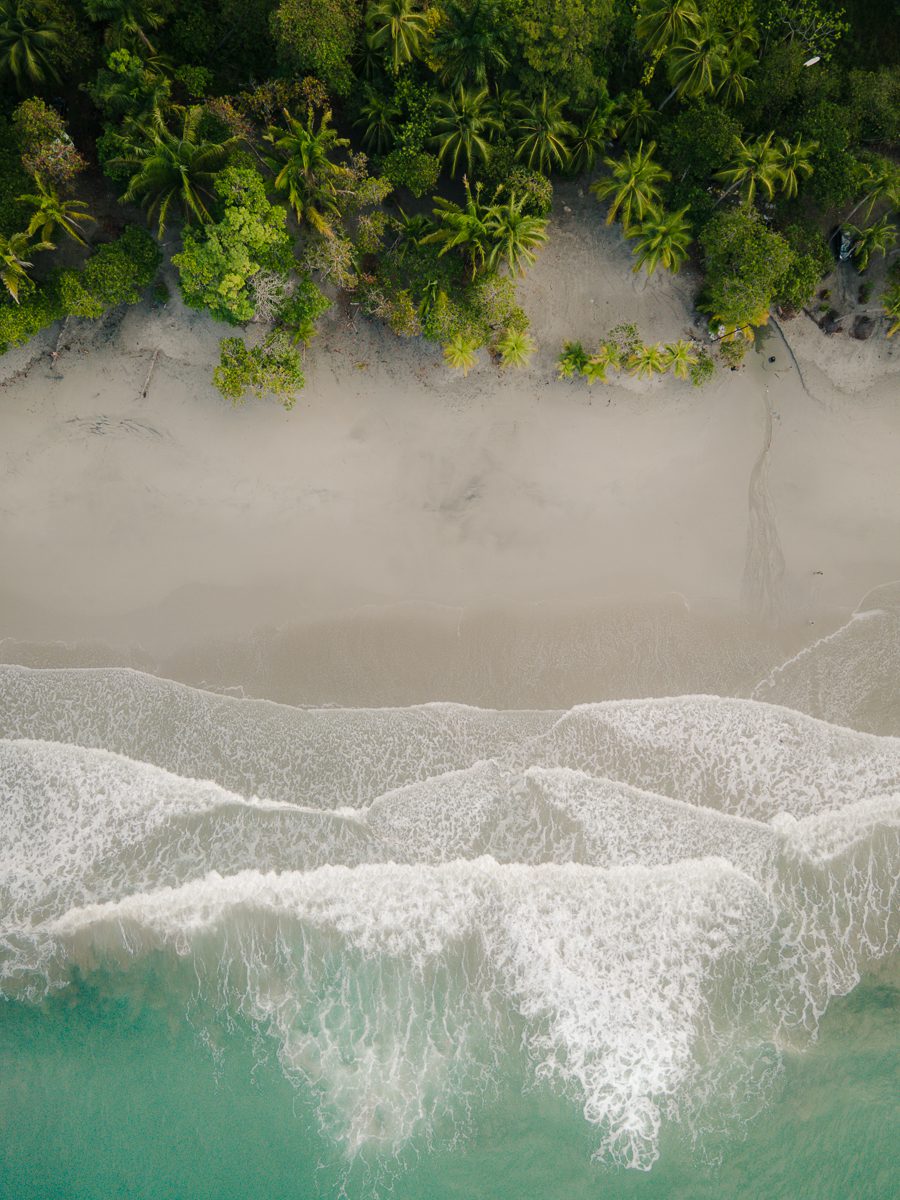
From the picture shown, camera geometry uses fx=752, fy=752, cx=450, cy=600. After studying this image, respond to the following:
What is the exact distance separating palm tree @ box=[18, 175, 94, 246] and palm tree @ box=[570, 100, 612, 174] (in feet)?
33.0

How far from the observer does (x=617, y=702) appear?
1683 cm

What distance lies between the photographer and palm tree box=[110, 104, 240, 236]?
47.0ft

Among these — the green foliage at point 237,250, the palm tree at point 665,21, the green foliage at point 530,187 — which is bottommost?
the green foliage at point 237,250

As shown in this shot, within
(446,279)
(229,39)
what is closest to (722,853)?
(446,279)

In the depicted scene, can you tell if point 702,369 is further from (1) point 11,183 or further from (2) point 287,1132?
(2) point 287,1132

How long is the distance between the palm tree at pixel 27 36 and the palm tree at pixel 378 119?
6.26 metres

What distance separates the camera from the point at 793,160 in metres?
15.4

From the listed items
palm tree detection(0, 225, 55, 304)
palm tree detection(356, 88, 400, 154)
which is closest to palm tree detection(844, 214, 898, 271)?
palm tree detection(356, 88, 400, 154)

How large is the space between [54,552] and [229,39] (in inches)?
456

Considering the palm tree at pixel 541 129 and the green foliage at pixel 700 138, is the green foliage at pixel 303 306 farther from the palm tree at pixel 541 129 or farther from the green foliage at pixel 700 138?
the green foliage at pixel 700 138

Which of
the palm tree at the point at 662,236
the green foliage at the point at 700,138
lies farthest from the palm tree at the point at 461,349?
the green foliage at the point at 700,138

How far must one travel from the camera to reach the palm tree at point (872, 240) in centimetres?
1588

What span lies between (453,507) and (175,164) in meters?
8.60

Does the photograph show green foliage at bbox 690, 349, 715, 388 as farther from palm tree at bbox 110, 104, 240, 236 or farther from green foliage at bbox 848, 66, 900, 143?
palm tree at bbox 110, 104, 240, 236
